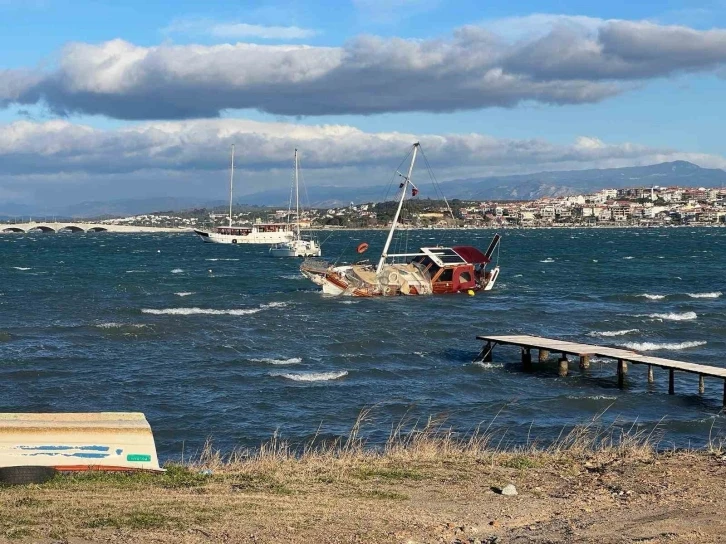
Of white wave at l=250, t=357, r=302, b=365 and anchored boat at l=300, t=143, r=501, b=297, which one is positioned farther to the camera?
anchored boat at l=300, t=143, r=501, b=297

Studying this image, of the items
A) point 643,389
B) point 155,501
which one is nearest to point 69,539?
point 155,501

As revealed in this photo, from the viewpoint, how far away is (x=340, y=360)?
110 ft

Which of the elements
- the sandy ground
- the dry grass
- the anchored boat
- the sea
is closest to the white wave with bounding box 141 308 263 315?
the sea

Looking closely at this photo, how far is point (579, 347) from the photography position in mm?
31250

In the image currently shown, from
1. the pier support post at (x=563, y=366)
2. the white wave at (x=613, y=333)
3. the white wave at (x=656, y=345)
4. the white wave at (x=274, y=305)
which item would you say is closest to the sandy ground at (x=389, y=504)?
the pier support post at (x=563, y=366)

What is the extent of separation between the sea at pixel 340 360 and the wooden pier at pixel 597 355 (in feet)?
1.35

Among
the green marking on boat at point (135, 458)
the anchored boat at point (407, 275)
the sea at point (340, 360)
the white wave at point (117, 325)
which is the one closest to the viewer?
the green marking on boat at point (135, 458)

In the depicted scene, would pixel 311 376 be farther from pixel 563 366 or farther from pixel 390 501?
pixel 390 501

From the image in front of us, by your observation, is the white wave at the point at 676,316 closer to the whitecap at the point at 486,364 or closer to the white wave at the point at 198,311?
the whitecap at the point at 486,364

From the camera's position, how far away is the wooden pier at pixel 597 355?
27.3 m

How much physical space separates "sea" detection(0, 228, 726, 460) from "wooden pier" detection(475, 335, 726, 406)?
16.2 inches

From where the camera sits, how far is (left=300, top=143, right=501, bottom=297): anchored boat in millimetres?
57031

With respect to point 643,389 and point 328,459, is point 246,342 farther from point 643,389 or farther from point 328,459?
point 328,459

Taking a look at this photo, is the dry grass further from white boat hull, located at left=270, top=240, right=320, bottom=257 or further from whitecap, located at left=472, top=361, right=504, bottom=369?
white boat hull, located at left=270, top=240, right=320, bottom=257
